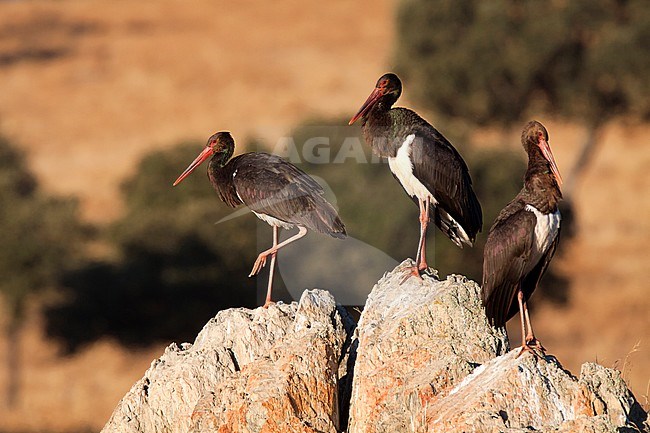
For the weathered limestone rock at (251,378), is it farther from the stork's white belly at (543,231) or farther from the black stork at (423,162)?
the black stork at (423,162)

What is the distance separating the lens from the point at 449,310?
26.5ft

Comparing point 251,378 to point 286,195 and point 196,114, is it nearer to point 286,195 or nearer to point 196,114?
point 286,195

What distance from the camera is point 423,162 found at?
10352mm

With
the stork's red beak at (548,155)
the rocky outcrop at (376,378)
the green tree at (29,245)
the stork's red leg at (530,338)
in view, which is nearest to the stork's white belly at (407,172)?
the rocky outcrop at (376,378)

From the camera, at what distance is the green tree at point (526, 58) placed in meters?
A: 33.2

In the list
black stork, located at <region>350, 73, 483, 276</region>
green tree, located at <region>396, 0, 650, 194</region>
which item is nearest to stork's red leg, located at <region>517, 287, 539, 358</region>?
black stork, located at <region>350, 73, 483, 276</region>

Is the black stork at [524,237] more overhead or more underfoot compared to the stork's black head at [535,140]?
more underfoot

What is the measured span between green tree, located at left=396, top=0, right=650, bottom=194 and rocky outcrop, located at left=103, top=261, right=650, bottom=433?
998 inches

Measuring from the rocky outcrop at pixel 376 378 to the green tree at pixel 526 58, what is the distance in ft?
83.2

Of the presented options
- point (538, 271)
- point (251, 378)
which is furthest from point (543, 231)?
point (251, 378)

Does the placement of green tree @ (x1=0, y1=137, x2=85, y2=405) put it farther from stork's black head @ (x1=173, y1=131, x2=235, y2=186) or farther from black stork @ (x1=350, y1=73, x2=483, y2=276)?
black stork @ (x1=350, y1=73, x2=483, y2=276)

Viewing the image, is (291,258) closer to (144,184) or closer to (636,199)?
(144,184)

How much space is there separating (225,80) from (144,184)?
56.1ft

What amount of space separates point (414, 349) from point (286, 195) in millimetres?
3103
